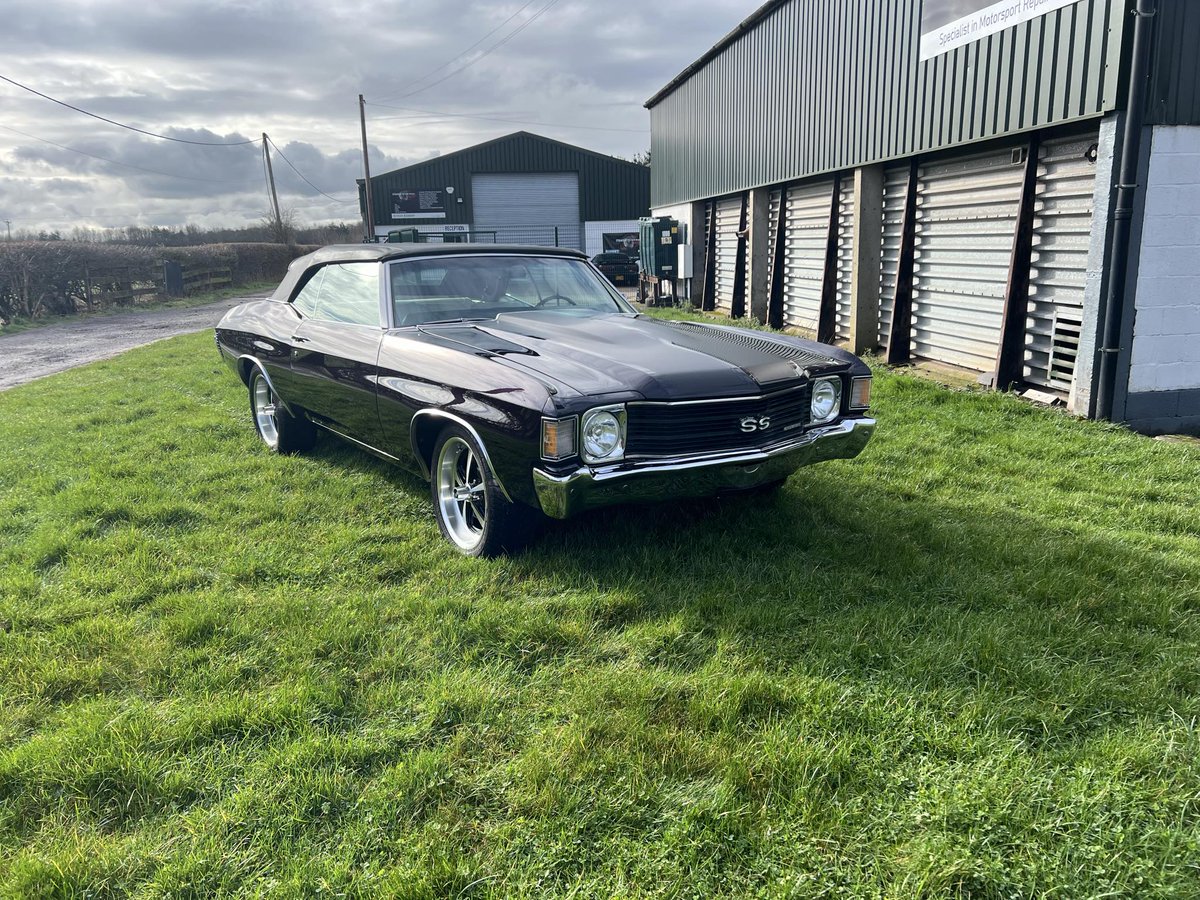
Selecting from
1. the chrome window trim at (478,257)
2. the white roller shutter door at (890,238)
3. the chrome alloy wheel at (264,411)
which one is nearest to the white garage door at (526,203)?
the white roller shutter door at (890,238)

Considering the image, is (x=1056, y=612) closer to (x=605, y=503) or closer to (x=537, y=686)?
(x=605, y=503)

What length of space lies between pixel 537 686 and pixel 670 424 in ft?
4.05

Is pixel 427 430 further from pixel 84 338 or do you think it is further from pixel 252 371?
pixel 84 338

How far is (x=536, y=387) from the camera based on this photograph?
3375mm

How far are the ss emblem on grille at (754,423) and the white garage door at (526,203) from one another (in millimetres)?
33804

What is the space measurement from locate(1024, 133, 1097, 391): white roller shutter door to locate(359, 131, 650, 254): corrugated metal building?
28860 millimetres

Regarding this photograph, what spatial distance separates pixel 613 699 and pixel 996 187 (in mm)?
7216

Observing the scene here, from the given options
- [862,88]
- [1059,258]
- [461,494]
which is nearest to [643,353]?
[461,494]

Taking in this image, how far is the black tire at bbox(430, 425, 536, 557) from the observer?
368 centimetres

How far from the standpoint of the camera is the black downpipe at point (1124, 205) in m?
5.85

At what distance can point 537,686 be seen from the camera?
281cm

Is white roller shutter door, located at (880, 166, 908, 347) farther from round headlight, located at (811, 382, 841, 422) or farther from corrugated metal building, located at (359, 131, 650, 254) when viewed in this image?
corrugated metal building, located at (359, 131, 650, 254)

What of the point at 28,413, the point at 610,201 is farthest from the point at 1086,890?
the point at 610,201

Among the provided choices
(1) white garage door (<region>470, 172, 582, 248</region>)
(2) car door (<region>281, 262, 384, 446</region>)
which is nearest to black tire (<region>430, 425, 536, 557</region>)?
(2) car door (<region>281, 262, 384, 446</region>)
